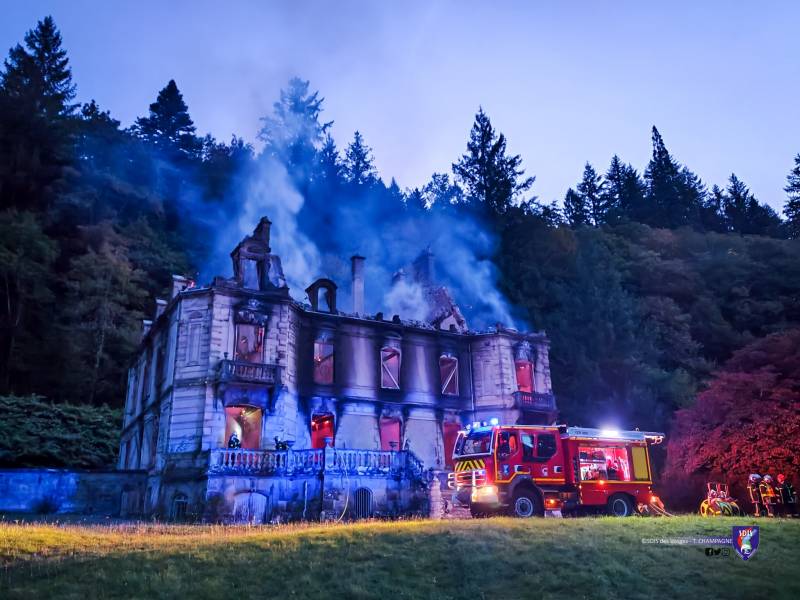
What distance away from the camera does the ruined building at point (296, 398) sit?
24.6 metres

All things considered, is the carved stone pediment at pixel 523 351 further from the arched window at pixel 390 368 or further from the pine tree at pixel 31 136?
the pine tree at pixel 31 136

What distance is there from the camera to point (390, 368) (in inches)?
1442

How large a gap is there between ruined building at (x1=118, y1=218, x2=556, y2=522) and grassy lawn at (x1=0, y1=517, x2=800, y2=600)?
25.8 ft

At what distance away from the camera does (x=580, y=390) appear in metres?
44.2

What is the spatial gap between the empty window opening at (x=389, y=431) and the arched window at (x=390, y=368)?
1877 mm

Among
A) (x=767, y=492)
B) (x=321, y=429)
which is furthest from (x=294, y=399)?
(x=767, y=492)

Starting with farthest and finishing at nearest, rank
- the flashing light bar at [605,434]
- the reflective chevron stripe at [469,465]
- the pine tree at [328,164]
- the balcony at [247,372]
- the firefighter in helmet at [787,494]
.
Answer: the pine tree at [328,164] → the balcony at [247,372] → the firefighter in helmet at [787,494] → the flashing light bar at [605,434] → the reflective chevron stripe at [469,465]

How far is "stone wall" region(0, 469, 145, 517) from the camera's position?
26.0m

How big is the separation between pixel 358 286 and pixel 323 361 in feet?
21.0

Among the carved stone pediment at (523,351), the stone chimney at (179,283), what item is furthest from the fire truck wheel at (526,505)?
the stone chimney at (179,283)

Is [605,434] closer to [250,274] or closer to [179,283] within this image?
[250,274]

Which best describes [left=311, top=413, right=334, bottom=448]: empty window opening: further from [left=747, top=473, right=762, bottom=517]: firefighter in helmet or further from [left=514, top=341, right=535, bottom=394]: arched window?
[left=747, top=473, right=762, bottom=517]: firefighter in helmet

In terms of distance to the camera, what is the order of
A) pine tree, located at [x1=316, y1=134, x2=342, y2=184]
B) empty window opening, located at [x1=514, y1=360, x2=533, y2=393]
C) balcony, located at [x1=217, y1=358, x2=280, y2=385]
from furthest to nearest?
pine tree, located at [x1=316, y1=134, x2=342, y2=184]
empty window opening, located at [x1=514, y1=360, x2=533, y2=393]
balcony, located at [x1=217, y1=358, x2=280, y2=385]

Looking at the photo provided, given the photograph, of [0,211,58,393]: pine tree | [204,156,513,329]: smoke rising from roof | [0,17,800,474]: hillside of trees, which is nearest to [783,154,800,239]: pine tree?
[0,17,800,474]: hillside of trees
